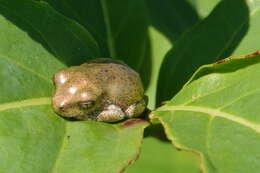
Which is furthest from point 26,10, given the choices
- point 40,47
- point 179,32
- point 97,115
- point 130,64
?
point 179,32

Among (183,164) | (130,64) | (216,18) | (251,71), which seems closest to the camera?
(251,71)

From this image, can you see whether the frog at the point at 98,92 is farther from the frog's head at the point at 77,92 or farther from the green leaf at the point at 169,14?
the green leaf at the point at 169,14

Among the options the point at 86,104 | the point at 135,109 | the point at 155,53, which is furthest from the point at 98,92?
the point at 155,53

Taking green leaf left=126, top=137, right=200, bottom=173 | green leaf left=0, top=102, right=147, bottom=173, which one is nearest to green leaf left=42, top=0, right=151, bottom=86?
green leaf left=0, top=102, right=147, bottom=173

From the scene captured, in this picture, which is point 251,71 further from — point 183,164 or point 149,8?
point 183,164

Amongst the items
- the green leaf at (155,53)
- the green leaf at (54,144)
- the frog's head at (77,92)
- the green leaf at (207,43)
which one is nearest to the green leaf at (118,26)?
the green leaf at (155,53)

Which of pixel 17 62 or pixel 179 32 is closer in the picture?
pixel 17 62
